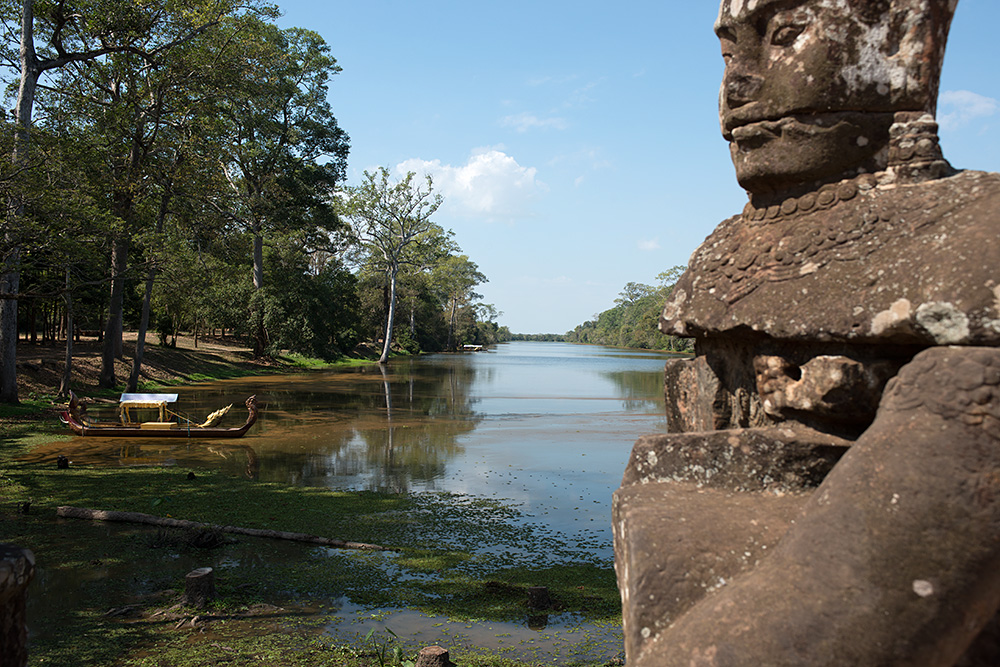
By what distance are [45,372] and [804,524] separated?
23503 millimetres

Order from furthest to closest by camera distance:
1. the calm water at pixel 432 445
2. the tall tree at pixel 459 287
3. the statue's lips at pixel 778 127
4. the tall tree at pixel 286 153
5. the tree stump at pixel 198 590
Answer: the tall tree at pixel 459 287
the tall tree at pixel 286 153
the calm water at pixel 432 445
the tree stump at pixel 198 590
the statue's lips at pixel 778 127

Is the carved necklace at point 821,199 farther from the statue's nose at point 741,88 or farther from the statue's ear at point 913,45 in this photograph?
the statue's nose at point 741,88

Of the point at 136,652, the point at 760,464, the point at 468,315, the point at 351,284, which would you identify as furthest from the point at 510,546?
the point at 468,315

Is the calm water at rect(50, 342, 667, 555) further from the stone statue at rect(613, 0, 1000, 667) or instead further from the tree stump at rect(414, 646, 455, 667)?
the stone statue at rect(613, 0, 1000, 667)

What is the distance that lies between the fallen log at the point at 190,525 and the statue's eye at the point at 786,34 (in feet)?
21.0

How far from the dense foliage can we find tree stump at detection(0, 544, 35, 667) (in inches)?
391

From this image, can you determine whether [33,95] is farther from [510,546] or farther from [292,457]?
[510,546]

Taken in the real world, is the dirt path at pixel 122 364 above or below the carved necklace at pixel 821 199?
below

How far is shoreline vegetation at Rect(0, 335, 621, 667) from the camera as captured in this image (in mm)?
4859

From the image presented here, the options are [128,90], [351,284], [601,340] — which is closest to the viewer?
[128,90]

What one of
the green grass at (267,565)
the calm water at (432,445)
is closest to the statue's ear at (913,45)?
the green grass at (267,565)

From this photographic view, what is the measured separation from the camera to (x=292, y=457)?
12.9m

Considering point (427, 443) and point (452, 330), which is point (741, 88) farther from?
point (452, 330)

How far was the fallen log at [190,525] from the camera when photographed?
7.35m
